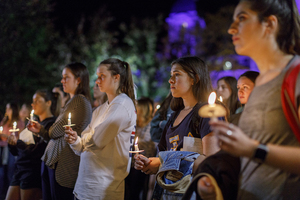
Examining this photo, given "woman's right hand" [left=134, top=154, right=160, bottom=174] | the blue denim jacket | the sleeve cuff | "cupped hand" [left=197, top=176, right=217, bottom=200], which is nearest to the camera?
"cupped hand" [left=197, top=176, right=217, bottom=200]

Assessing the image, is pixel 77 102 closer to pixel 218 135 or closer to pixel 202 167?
pixel 202 167

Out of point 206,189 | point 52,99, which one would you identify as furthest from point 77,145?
point 206,189

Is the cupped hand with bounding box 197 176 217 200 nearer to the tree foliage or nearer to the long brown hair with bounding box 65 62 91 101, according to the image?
the long brown hair with bounding box 65 62 91 101

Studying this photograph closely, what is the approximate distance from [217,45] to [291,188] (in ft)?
50.1

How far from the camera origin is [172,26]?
60.4 ft

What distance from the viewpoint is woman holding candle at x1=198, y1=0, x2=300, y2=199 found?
1.29 metres

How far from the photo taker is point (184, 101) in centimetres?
267

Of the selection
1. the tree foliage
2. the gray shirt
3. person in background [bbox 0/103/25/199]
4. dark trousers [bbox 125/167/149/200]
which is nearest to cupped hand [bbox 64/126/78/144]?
the gray shirt

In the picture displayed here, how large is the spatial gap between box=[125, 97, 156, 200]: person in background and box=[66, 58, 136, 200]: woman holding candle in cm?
214

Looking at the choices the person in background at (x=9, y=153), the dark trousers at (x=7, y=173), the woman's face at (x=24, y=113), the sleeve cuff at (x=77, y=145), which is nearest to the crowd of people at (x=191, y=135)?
the sleeve cuff at (x=77, y=145)

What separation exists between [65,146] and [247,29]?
2847 mm

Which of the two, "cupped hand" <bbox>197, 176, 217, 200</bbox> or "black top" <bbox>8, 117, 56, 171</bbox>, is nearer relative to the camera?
"cupped hand" <bbox>197, 176, 217, 200</bbox>

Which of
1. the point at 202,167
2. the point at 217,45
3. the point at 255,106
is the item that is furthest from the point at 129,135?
the point at 217,45

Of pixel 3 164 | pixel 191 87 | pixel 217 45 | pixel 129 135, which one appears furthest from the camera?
pixel 217 45
